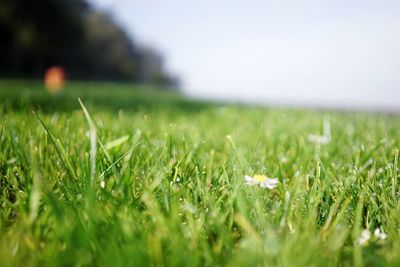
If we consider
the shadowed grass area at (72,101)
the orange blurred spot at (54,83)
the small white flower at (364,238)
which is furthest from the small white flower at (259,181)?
the orange blurred spot at (54,83)

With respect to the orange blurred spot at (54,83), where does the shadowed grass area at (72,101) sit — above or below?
below

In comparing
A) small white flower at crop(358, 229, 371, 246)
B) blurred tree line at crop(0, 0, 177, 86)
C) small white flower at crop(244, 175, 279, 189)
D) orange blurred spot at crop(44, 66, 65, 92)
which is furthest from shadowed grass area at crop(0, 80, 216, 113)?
blurred tree line at crop(0, 0, 177, 86)

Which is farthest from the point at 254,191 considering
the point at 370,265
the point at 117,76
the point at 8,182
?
the point at 117,76

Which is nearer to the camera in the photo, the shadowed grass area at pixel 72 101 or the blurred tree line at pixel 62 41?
the shadowed grass area at pixel 72 101

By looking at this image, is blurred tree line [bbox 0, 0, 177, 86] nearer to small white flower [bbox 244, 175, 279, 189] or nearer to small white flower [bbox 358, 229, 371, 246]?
small white flower [bbox 244, 175, 279, 189]

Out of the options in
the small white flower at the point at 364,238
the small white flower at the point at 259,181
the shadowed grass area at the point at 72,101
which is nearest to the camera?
the small white flower at the point at 364,238

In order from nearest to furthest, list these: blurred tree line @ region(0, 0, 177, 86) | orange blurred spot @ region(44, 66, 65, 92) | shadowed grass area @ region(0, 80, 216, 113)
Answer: shadowed grass area @ region(0, 80, 216, 113)
orange blurred spot @ region(44, 66, 65, 92)
blurred tree line @ region(0, 0, 177, 86)

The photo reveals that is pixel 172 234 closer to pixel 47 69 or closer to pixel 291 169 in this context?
pixel 291 169

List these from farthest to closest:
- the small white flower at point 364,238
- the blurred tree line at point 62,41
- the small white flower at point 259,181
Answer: the blurred tree line at point 62,41, the small white flower at point 259,181, the small white flower at point 364,238

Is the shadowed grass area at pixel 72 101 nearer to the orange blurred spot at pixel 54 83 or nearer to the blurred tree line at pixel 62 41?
the orange blurred spot at pixel 54 83
